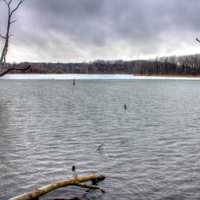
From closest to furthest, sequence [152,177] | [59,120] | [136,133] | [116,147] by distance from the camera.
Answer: [152,177]
[116,147]
[136,133]
[59,120]

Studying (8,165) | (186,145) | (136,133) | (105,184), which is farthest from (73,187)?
(136,133)

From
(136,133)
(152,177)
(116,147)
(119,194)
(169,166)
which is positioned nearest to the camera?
(119,194)

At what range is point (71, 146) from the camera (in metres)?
20.9

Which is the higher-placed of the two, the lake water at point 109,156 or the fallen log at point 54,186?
the fallen log at point 54,186

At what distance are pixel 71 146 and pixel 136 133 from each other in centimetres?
665

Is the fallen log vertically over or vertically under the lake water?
over

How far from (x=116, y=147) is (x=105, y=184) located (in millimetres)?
6992

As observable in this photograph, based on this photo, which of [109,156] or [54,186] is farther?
[109,156]

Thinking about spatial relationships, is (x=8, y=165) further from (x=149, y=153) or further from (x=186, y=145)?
(x=186, y=145)

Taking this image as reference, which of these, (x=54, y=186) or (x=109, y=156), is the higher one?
(x=54, y=186)

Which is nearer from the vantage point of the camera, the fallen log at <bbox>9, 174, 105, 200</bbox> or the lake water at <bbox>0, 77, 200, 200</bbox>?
the fallen log at <bbox>9, 174, 105, 200</bbox>

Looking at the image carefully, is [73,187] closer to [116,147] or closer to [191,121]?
[116,147]

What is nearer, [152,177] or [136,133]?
[152,177]

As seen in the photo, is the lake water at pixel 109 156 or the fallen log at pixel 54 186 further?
the lake water at pixel 109 156
